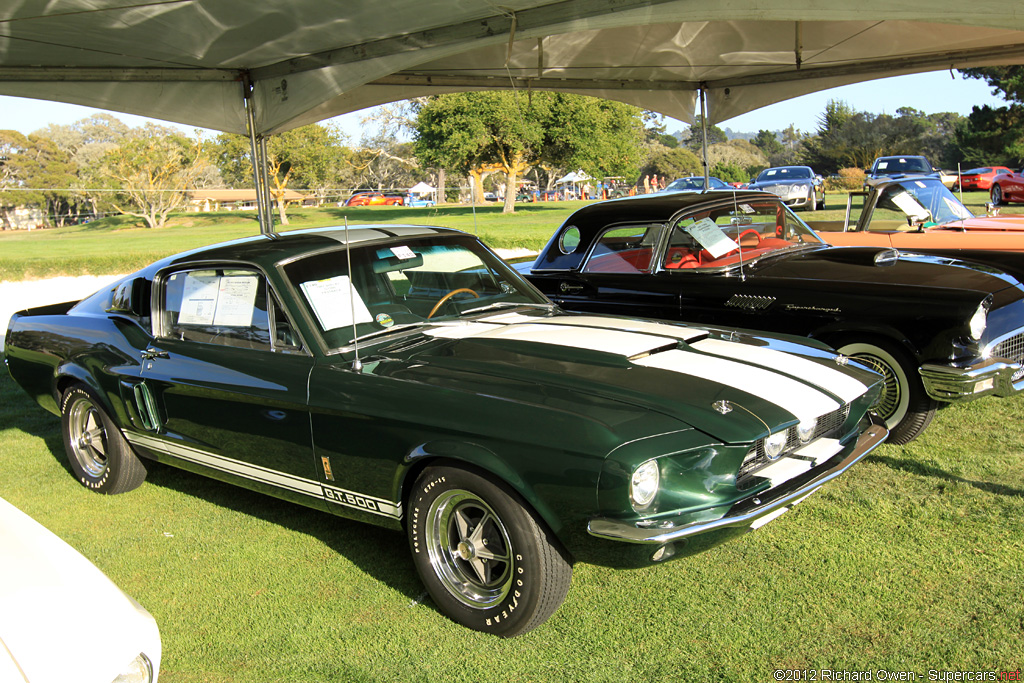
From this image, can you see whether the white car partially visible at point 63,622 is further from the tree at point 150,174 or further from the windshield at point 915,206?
the tree at point 150,174

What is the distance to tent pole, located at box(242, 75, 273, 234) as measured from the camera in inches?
319

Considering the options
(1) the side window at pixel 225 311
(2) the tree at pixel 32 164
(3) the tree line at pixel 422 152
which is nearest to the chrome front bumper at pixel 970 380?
(1) the side window at pixel 225 311

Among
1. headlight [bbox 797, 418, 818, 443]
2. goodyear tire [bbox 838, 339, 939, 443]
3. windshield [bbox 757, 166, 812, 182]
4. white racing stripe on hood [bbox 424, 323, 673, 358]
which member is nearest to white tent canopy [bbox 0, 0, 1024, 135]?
goodyear tire [bbox 838, 339, 939, 443]

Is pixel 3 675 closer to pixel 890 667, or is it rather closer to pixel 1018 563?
pixel 890 667

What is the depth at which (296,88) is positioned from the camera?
777 cm

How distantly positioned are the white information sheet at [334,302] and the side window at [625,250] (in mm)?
2564

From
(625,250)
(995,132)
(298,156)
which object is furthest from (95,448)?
(995,132)

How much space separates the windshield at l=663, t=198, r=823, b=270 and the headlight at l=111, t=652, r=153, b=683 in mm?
4215

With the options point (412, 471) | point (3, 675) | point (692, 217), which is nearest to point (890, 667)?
point (412, 471)

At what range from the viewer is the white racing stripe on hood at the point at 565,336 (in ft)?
11.3

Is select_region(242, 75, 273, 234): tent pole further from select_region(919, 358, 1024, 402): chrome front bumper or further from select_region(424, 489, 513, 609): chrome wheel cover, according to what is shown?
select_region(919, 358, 1024, 402): chrome front bumper

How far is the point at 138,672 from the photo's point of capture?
206cm

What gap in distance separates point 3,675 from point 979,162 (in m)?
58.8

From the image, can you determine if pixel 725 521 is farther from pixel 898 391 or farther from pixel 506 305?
pixel 898 391
